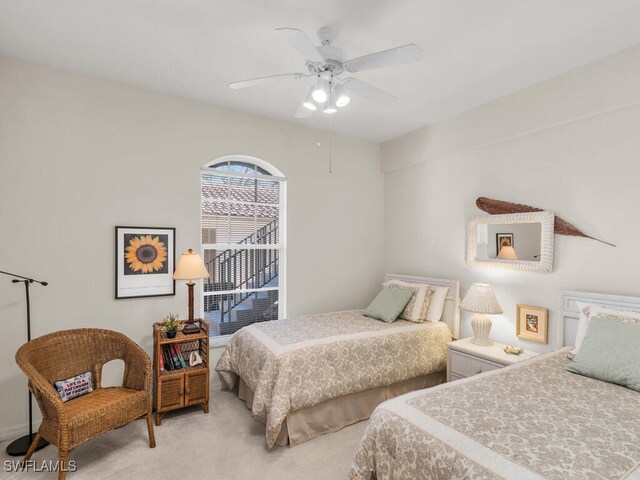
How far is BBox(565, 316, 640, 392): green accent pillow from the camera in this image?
198 centimetres

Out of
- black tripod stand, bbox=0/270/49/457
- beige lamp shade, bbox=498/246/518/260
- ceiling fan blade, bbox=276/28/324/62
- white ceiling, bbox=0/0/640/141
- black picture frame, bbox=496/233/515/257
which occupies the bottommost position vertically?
black tripod stand, bbox=0/270/49/457

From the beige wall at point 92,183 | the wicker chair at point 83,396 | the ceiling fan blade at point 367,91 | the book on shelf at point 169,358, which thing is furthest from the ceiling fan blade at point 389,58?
the book on shelf at point 169,358

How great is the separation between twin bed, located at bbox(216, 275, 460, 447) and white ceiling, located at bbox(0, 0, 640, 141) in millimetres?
2105

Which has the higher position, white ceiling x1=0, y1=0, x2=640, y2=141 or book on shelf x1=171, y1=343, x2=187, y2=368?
white ceiling x1=0, y1=0, x2=640, y2=141

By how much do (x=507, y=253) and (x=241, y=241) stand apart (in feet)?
8.82

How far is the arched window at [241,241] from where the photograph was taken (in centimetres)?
366

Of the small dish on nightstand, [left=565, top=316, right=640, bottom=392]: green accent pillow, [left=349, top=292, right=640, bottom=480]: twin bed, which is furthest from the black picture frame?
[left=349, top=292, right=640, bottom=480]: twin bed

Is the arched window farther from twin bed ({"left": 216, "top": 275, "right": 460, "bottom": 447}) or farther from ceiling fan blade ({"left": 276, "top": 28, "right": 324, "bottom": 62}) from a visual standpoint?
ceiling fan blade ({"left": 276, "top": 28, "right": 324, "bottom": 62})

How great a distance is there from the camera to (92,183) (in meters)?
2.93

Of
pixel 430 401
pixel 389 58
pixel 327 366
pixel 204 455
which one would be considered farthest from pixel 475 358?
pixel 389 58

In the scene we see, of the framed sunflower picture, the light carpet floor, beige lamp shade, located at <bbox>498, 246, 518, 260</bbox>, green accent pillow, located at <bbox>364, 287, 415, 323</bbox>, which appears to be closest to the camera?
the light carpet floor

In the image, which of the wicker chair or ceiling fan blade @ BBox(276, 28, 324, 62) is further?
the wicker chair

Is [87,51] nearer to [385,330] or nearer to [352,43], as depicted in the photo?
[352,43]

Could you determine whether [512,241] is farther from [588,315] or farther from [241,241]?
[241,241]
